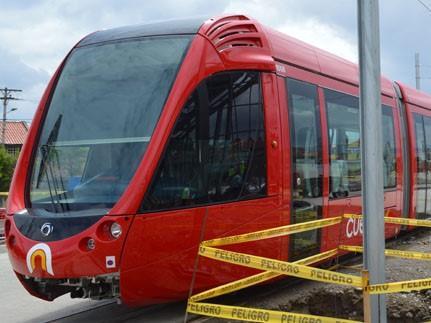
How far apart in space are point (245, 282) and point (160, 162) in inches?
64.2

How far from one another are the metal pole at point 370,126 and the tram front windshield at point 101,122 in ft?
7.05

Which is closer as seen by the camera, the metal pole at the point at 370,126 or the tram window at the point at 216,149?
the metal pole at the point at 370,126

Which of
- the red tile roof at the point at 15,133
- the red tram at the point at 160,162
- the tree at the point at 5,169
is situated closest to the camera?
the red tram at the point at 160,162

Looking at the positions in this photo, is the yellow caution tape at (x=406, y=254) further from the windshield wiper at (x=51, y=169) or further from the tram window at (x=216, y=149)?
the windshield wiper at (x=51, y=169)

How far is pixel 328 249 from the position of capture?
8.15 meters

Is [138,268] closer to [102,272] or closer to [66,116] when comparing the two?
[102,272]

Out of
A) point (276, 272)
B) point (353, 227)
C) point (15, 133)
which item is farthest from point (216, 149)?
point (15, 133)

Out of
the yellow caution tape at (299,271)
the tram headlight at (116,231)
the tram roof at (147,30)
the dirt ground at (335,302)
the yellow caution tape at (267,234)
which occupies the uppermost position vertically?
the tram roof at (147,30)

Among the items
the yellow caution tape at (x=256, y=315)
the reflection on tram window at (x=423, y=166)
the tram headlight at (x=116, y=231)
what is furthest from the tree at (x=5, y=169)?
the yellow caution tape at (x=256, y=315)

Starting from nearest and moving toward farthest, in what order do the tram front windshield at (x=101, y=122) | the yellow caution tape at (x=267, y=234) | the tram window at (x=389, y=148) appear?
1. the yellow caution tape at (x=267, y=234)
2. the tram front windshield at (x=101, y=122)
3. the tram window at (x=389, y=148)

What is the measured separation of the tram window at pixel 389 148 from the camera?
10562 mm

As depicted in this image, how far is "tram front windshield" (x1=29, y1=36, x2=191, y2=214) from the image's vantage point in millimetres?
5895

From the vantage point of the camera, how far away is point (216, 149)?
6.30 metres

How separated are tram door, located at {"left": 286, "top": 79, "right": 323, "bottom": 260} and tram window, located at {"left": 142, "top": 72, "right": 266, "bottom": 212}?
2.38 ft
